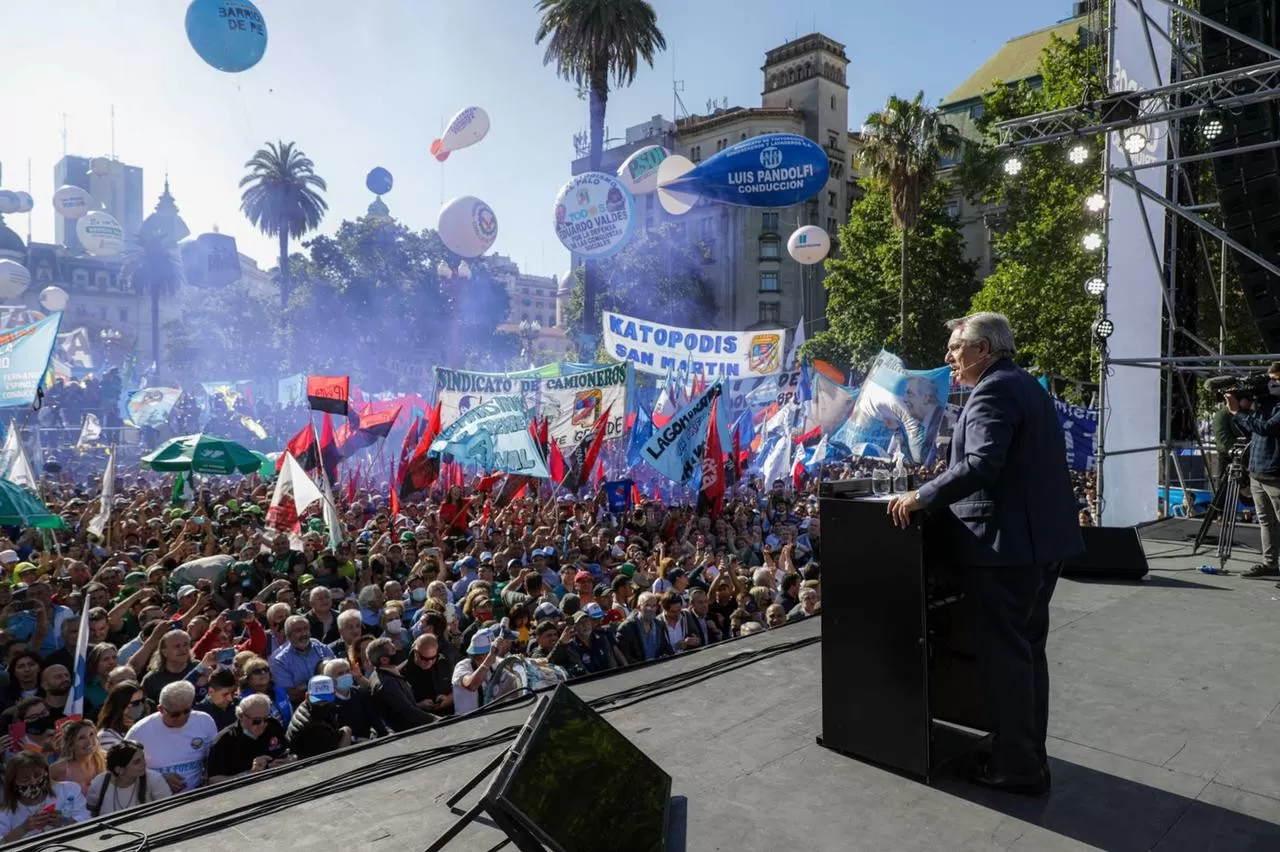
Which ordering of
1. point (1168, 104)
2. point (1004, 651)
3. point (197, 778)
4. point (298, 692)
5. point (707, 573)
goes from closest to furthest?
point (1004, 651)
point (197, 778)
point (298, 692)
point (1168, 104)
point (707, 573)

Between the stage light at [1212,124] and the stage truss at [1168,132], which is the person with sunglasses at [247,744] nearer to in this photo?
the stage truss at [1168,132]

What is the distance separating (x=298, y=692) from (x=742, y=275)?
58.4 m

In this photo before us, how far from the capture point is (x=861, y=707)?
326 centimetres

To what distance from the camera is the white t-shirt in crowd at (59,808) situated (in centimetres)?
411

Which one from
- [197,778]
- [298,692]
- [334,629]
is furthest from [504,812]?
[334,629]

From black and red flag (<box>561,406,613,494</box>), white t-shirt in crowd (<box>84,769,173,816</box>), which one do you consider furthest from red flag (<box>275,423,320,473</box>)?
white t-shirt in crowd (<box>84,769,173,816</box>)

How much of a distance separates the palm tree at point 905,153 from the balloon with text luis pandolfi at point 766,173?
16.9 m

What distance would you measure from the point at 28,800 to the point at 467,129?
29447mm

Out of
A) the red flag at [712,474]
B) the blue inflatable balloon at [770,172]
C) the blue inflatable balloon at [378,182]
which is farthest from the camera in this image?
the blue inflatable balloon at [378,182]

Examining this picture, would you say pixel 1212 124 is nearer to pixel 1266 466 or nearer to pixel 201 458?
pixel 1266 466

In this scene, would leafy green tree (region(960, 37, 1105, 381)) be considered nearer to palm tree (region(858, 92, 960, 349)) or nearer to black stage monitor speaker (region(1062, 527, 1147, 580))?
palm tree (region(858, 92, 960, 349))

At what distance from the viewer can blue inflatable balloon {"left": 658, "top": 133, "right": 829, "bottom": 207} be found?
1691cm

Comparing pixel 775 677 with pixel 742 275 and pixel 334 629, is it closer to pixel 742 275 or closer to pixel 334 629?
pixel 334 629

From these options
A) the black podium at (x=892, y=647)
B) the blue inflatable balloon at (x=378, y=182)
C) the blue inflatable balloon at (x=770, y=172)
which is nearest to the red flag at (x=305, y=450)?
the blue inflatable balloon at (x=770, y=172)
